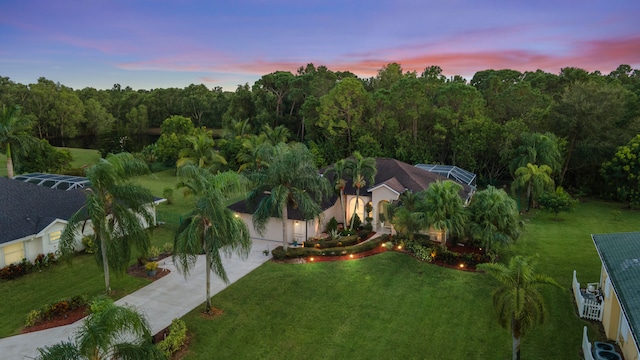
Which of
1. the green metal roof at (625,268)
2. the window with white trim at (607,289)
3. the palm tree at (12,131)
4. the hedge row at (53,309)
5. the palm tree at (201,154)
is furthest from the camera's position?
the palm tree at (201,154)

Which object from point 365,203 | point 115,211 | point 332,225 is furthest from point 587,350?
point 115,211

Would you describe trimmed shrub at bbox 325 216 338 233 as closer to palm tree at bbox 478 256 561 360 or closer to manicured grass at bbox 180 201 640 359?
manicured grass at bbox 180 201 640 359

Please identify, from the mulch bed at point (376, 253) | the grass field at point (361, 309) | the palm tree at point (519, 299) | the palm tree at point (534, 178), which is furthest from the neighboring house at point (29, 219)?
the palm tree at point (534, 178)

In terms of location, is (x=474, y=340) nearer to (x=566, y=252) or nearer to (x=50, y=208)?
(x=566, y=252)

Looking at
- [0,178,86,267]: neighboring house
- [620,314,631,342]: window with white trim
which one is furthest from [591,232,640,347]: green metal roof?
[0,178,86,267]: neighboring house

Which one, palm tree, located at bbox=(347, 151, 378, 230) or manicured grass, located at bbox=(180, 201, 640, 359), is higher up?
palm tree, located at bbox=(347, 151, 378, 230)

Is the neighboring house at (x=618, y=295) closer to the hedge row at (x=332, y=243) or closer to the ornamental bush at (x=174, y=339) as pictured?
the hedge row at (x=332, y=243)
